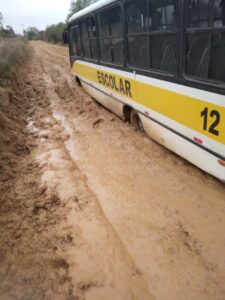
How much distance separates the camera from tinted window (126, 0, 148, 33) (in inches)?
157

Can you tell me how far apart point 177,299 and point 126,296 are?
46 cm

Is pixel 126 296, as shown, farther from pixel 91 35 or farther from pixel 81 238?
pixel 91 35

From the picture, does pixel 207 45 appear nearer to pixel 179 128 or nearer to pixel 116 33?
pixel 179 128

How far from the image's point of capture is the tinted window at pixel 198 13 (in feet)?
9.16

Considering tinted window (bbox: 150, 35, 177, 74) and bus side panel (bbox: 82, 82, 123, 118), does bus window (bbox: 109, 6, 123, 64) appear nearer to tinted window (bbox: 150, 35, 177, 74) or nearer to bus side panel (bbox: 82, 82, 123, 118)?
bus side panel (bbox: 82, 82, 123, 118)

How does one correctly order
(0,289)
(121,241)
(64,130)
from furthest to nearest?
(64,130)
(121,241)
(0,289)

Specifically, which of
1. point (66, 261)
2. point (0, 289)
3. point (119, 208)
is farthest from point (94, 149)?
point (0, 289)

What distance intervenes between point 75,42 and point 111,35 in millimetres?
4112

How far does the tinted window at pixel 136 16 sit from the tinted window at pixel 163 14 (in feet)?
0.58

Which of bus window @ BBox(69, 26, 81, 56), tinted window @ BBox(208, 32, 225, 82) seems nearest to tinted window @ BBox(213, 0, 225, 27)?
tinted window @ BBox(208, 32, 225, 82)

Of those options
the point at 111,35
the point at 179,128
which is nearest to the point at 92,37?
the point at 111,35

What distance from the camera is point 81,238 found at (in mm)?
3152

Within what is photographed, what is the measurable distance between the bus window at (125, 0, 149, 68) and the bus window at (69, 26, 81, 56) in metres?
4.35

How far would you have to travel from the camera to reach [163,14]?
3549 mm
